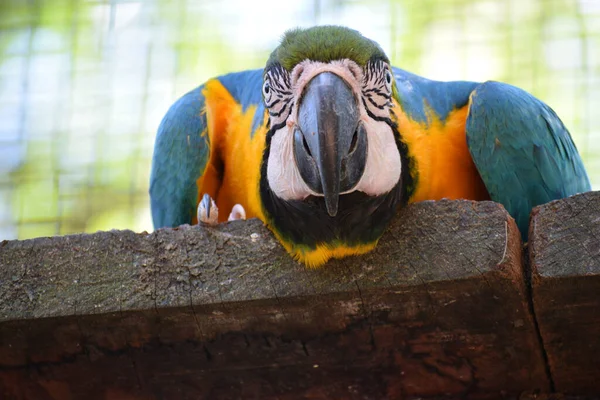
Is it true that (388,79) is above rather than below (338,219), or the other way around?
above

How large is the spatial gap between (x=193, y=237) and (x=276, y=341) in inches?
12.2

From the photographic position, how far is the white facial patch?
1832 mm

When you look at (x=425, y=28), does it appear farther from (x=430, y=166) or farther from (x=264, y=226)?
(x=264, y=226)

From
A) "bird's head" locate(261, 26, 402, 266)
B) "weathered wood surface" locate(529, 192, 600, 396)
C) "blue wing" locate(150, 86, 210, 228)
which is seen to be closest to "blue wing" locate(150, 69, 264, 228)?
"blue wing" locate(150, 86, 210, 228)

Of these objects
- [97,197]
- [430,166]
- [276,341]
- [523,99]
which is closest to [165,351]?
[276,341]

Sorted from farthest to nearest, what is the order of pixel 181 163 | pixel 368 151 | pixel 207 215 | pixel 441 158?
1. pixel 181 163
2. pixel 441 158
3. pixel 207 215
4. pixel 368 151

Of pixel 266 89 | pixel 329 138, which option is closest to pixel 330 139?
pixel 329 138

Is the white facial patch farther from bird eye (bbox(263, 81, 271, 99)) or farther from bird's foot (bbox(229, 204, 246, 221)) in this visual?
bird's foot (bbox(229, 204, 246, 221))

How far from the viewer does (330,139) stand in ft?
5.70

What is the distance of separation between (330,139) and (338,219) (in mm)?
214

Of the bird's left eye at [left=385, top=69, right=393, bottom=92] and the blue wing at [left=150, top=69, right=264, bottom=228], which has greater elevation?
the bird's left eye at [left=385, top=69, right=393, bottom=92]

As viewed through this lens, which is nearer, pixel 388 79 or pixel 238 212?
pixel 388 79

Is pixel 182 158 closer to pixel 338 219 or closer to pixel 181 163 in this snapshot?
pixel 181 163

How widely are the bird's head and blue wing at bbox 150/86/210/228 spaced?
586 mm
